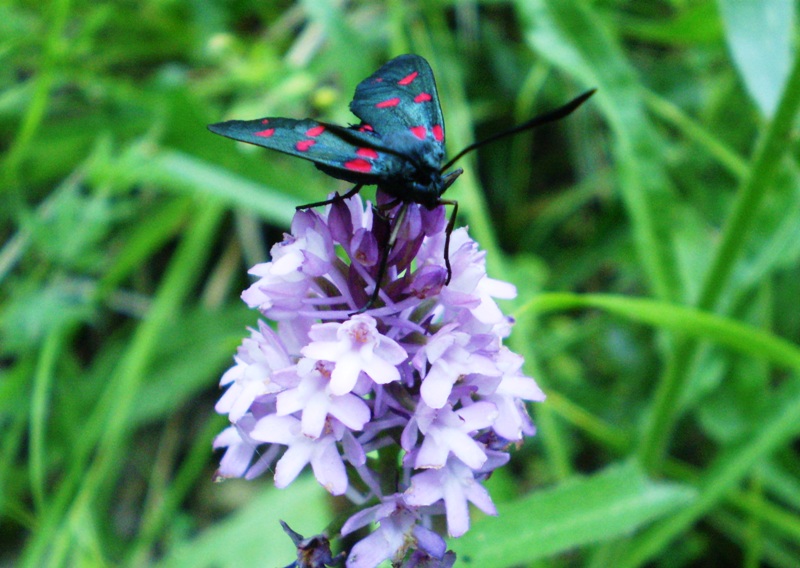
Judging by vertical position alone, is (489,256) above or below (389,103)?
below

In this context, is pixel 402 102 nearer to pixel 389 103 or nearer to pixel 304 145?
pixel 389 103

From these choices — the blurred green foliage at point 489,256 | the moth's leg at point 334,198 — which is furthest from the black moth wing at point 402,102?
the blurred green foliage at point 489,256

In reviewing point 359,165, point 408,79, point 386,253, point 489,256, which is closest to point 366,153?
point 359,165

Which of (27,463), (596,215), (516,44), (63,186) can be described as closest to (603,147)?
(596,215)

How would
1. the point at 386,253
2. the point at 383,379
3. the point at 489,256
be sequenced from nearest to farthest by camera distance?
the point at 383,379
the point at 386,253
the point at 489,256

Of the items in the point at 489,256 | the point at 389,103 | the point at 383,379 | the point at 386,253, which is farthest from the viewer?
the point at 489,256

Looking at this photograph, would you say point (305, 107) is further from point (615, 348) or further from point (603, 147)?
point (615, 348)
